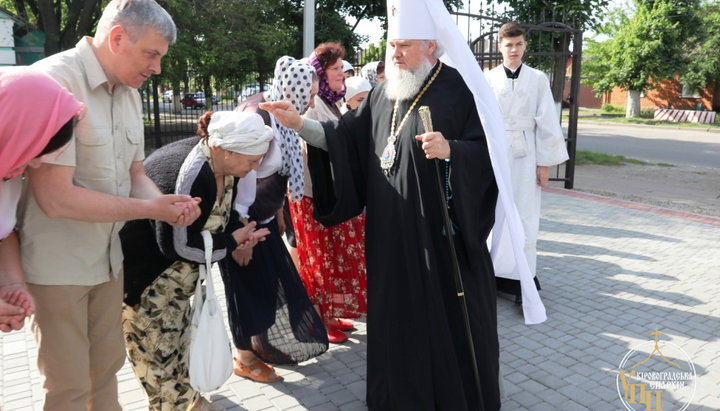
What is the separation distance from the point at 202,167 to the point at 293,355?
1.45 meters

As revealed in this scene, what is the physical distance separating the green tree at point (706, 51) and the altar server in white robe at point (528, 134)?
30.4 metres

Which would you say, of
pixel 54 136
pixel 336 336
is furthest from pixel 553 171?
pixel 54 136

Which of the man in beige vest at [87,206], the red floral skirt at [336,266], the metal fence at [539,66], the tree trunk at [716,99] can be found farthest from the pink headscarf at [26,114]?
the tree trunk at [716,99]

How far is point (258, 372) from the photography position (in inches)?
136

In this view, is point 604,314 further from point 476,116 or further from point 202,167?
point 202,167

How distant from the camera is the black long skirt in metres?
3.20

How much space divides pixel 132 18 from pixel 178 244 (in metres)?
0.98

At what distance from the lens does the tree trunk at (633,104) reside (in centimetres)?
3238

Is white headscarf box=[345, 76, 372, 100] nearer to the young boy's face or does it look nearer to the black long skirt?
the young boy's face

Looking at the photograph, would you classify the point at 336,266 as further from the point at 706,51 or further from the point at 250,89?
the point at 706,51

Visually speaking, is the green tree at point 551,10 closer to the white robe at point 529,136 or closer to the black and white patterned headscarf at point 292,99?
the white robe at point 529,136

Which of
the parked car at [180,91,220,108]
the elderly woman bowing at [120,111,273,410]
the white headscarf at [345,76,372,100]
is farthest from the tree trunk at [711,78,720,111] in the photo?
the elderly woman bowing at [120,111,273,410]

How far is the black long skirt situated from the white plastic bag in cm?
58

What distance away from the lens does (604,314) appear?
4562 millimetres
